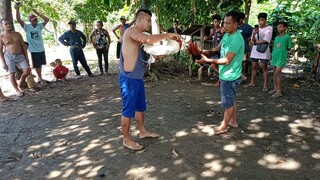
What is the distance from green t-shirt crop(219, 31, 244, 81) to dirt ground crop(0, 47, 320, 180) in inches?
34.1

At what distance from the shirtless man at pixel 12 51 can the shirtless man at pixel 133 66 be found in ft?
13.5

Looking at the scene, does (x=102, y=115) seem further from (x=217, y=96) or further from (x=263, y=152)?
(x=263, y=152)

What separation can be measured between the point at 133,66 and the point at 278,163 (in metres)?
1.98

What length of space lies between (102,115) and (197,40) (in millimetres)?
4148

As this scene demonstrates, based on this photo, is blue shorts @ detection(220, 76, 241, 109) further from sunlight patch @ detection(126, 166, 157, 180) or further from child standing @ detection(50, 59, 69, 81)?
child standing @ detection(50, 59, 69, 81)

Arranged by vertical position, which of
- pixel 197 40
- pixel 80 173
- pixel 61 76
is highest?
pixel 197 40

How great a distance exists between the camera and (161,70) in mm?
7945

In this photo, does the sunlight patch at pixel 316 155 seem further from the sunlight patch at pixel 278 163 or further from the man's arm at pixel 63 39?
the man's arm at pixel 63 39

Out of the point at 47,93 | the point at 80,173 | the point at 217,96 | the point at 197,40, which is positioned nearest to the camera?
the point at 80,173

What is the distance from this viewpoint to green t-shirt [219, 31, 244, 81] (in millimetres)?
3525

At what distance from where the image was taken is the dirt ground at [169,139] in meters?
3.12

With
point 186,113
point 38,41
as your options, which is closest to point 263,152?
point 186,113

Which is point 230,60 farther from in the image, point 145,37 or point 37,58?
point 37,58

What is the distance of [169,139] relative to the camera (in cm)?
388
